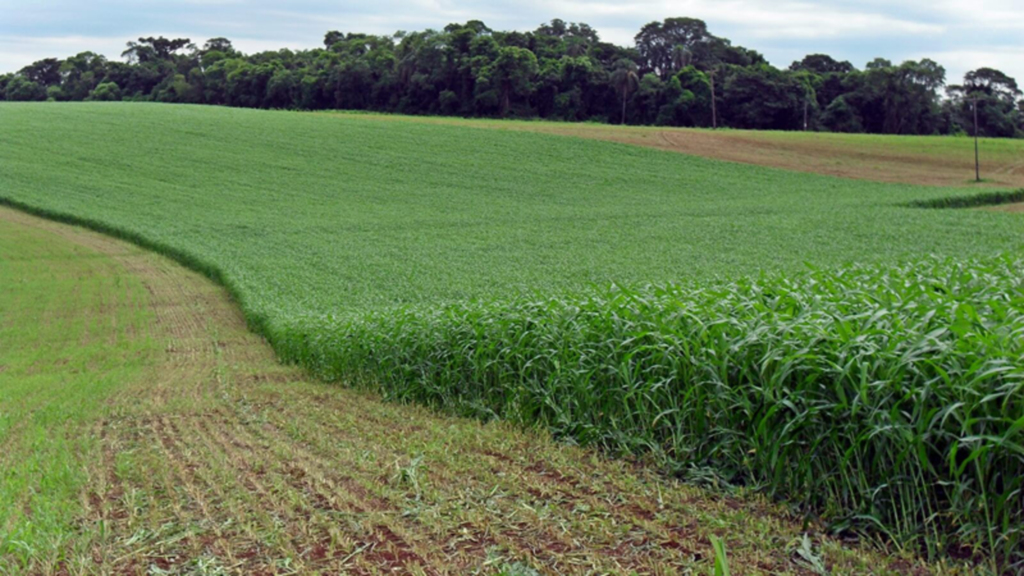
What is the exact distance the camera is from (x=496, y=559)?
4.14m

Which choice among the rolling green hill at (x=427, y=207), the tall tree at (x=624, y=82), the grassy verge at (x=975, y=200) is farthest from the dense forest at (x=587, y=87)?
the grassy verge at (x=975, y=200)

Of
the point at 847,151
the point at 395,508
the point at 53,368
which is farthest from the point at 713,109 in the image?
the point at 395,508

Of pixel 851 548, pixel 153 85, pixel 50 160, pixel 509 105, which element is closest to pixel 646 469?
pixel 851 548

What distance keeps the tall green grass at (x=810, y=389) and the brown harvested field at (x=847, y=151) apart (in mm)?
42524

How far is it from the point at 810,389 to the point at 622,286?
315 centimetres

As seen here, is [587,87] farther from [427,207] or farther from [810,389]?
[810,389]

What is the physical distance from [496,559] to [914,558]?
6.45 feet

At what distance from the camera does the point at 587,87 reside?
88250 millimetres

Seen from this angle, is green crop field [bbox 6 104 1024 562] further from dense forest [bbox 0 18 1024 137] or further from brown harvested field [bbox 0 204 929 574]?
dense forest [bbox 0 18 1024 137]

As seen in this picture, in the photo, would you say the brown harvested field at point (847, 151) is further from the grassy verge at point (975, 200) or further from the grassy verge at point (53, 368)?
the grassy verge at point (53, 368)

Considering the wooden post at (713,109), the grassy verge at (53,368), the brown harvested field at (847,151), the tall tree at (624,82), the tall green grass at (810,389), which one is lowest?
→ the grassy verge at (53,368)

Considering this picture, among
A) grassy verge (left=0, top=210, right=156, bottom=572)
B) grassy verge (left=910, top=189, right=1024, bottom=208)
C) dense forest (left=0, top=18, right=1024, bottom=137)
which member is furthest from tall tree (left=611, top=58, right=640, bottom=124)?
grassy verge (left=0, top=210, right=156, bottom=572)

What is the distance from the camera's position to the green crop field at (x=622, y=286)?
4.18m

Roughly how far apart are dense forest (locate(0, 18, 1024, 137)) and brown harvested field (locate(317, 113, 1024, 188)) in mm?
22888
